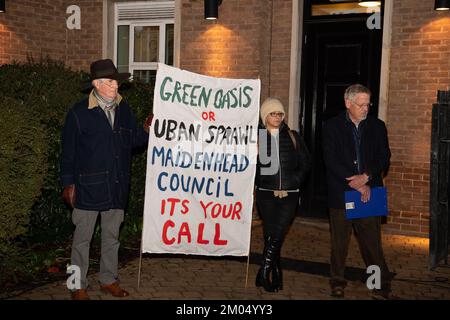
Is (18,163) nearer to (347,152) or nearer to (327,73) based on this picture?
(347,152)

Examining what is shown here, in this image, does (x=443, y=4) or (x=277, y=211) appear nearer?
(x=277, y=211)

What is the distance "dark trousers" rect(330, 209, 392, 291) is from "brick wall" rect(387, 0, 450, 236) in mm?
3014

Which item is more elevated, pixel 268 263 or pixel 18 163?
pixel 18 163

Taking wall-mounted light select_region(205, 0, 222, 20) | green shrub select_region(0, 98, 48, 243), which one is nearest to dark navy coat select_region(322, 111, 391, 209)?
green shrub select_region(0, 98, 48, 243)

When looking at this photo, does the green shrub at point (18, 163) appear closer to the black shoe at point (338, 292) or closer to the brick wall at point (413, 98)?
the black shoe at point (338, 292)

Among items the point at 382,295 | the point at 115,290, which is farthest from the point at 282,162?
the point at 115,290

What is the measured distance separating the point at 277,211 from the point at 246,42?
14.5 feet

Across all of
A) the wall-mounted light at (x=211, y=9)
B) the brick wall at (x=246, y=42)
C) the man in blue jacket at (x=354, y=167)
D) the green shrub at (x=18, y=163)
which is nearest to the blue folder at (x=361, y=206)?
the man in blue jacket at (x=354, y=167)

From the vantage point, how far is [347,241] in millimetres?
5742

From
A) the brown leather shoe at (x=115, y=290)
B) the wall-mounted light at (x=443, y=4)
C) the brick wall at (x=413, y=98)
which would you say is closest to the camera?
the brown leather shoe at (x=115, y=290)

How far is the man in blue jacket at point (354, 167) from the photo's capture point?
221 inches

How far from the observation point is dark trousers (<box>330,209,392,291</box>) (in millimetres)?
5703

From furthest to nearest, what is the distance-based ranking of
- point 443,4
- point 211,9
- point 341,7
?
1. point 211,9
2. point 341,7
3. point 443,4

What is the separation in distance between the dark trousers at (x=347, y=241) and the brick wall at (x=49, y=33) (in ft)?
22.1
